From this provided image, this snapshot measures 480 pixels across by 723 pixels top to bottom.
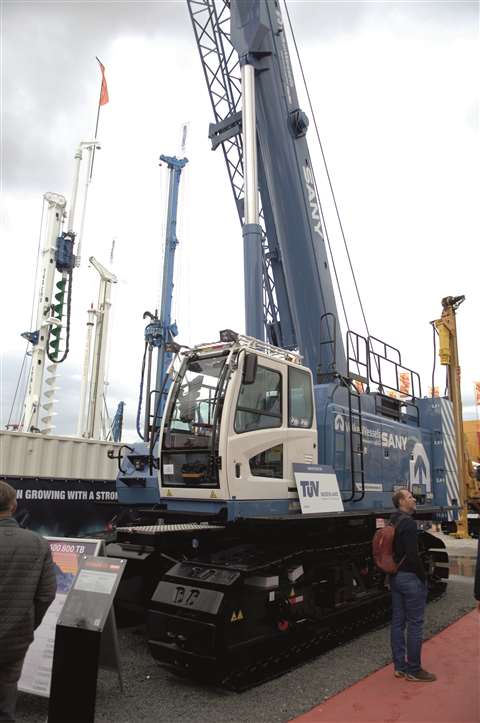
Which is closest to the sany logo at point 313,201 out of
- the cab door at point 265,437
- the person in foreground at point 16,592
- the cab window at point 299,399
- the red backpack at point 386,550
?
the cab window at point 299,399

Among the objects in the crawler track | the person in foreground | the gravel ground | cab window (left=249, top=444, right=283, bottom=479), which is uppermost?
cab window (left=249, top=444, right=283, bottom=479)

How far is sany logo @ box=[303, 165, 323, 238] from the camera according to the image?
9.09 m

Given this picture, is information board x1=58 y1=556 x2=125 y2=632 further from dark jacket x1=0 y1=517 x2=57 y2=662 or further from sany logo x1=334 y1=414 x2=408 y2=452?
sany logo x1=334 y1=414 x2=408 y2=452

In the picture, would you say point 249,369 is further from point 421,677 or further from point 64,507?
point 64,507

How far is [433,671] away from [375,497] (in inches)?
98.5

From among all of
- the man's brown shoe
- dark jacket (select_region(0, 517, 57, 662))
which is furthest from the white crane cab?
dark jacket (select_region(0, 517, 57, 662))

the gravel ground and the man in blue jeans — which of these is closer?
the gravel ground

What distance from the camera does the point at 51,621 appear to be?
4500 millimetres

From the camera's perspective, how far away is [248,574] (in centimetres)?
507

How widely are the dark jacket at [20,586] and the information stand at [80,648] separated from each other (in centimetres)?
77

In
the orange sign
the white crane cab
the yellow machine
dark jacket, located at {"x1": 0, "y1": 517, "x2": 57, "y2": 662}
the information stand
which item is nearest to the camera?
dark jacket, located at {"x1": 0, "y1": 517, "x2": 57, "y2": 662}

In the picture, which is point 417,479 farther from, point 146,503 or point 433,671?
point 146,503

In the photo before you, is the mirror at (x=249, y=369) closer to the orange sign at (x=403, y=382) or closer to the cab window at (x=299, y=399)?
the cab window at (x=299, y=399)

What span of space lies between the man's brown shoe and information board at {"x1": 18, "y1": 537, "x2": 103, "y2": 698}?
10.1 ft
